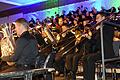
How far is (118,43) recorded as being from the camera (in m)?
4.96

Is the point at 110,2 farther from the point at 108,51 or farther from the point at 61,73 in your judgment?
the point at 108,51

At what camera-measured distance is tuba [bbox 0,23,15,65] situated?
15.3ft

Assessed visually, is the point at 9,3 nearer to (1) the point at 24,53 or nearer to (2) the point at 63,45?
(2) the point at 63,45

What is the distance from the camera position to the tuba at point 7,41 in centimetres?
466

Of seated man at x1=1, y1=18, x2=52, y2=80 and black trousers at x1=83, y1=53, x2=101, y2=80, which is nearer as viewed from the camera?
seated man at x1=1, y1=18, x2=52, y2=80

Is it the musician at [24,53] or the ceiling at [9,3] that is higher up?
the ceiling at [9,3]

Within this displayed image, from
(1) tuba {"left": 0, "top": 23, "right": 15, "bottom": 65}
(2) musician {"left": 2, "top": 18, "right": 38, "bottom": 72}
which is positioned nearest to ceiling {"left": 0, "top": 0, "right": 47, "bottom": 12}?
(1) tuba {"left": 0, "top": 23, "right": 15, "bottom": 65}

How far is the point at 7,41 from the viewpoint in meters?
4.70

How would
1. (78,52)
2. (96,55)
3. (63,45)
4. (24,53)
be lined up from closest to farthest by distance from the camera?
(24,53), (96,55), (78,52), (63,45)

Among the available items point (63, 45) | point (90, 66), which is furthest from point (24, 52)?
point (63, 45)

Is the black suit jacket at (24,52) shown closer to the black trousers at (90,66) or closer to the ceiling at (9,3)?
the black trousers at (90,66)

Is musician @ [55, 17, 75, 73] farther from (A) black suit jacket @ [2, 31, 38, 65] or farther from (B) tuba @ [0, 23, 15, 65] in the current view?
(A) black suit jacket @ [2, 31, 38, 65]

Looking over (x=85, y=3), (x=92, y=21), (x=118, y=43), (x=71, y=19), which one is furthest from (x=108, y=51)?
(x=85, y=3)

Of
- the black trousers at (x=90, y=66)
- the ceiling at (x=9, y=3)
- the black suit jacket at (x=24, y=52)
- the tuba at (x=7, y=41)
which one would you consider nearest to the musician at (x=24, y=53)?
the black suit jacket at (x=24, y=52)
